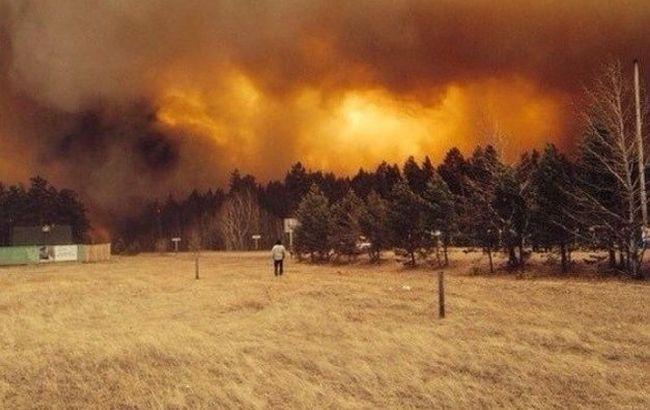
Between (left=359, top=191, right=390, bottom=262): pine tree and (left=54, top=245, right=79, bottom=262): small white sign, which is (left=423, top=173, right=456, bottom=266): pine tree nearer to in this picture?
(left=359, top=191, right=390, bottom=262): pine tree

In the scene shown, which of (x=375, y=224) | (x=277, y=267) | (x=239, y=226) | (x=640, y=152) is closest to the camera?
(x=640, y=152)

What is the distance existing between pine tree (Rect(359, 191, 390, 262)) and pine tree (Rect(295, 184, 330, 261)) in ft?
13.4

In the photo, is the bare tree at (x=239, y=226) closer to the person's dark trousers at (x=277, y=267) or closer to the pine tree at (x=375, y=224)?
the pine tree at (x=375, y=224)

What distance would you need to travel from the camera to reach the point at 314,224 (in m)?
56.9

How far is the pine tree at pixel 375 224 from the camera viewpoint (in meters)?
51.3

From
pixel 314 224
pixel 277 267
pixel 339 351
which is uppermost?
pixel 314 224

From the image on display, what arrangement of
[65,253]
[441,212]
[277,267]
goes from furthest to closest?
[65,253] → [441,212] → [277,267]

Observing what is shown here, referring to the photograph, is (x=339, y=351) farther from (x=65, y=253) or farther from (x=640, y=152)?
(x=65, y=253)

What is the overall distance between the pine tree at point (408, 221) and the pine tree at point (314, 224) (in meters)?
9.68

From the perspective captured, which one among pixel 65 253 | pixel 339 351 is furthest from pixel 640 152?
pixel 65 253

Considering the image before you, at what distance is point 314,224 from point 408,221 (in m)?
12.4

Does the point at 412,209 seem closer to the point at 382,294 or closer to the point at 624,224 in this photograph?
the point at 624,224

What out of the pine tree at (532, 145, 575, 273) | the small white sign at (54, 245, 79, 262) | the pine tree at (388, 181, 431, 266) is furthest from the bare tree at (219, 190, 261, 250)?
the pine tree at (532, 145, 575, 273)

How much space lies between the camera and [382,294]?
25.9m
